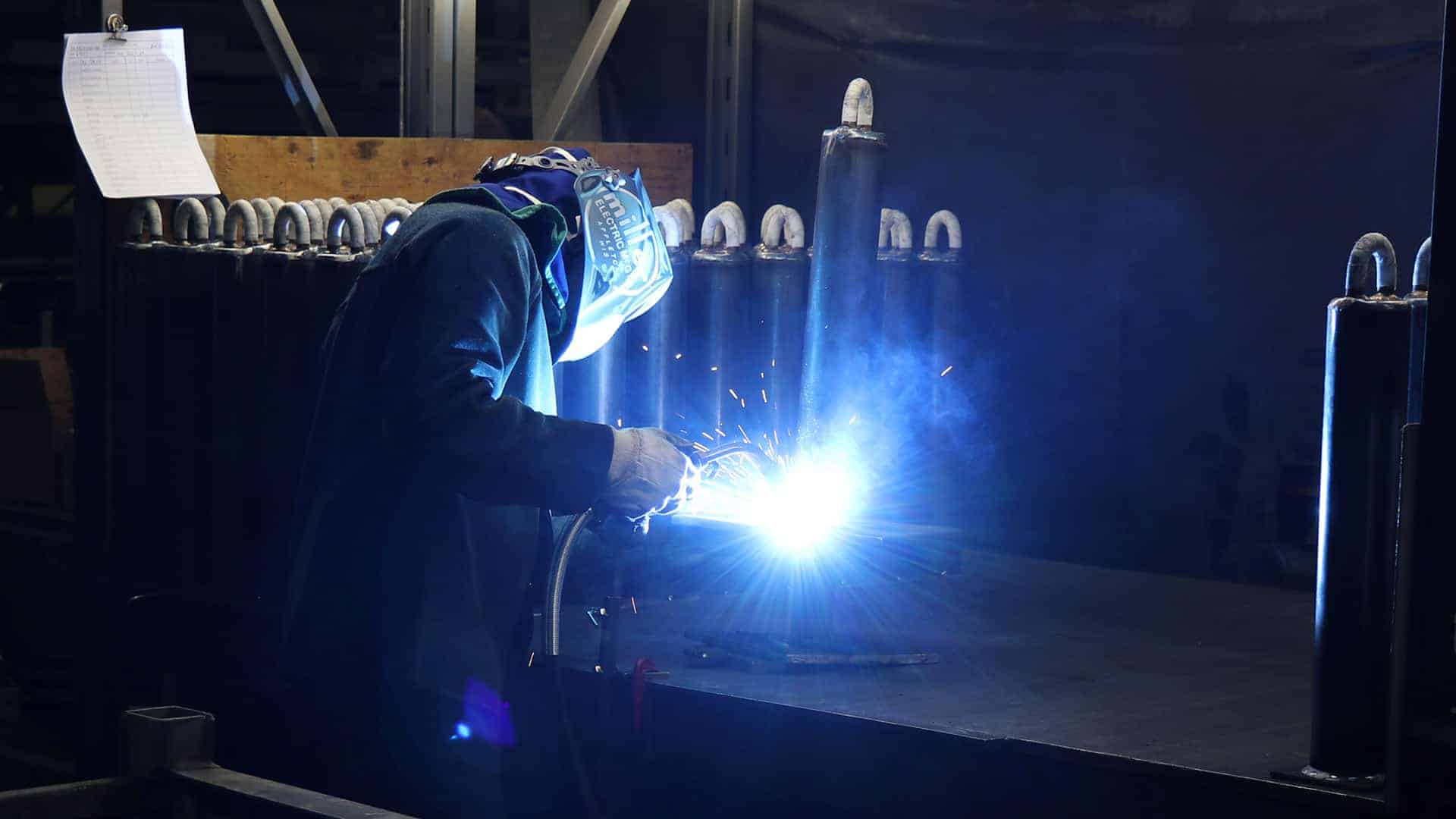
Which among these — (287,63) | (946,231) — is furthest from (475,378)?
(287,63)

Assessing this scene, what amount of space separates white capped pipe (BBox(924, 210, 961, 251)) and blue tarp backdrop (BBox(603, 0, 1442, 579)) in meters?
0.40

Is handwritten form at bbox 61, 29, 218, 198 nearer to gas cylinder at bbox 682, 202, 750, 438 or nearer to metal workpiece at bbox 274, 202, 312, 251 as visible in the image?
metal workpiece at bbox 274, 202, 312, 251

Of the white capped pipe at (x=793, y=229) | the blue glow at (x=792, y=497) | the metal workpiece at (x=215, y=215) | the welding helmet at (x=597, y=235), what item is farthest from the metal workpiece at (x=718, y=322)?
the metal workpiece at (x=215, y=215)

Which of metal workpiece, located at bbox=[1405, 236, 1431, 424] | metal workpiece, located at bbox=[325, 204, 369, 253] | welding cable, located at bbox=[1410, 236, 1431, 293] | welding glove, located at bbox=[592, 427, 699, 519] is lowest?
welding glove, located at bbox=[592, 427, 699, 519]

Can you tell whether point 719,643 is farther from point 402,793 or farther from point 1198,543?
point 1198,543

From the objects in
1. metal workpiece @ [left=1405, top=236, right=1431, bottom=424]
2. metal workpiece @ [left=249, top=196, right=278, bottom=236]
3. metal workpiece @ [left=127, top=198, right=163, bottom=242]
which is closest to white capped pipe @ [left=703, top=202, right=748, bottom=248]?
metal workpiece @ [left=249, top=196, right=278, bottom=236]

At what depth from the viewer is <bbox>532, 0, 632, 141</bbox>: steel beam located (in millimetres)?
5270

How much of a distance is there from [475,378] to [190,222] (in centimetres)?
243

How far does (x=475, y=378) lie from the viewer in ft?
7.95

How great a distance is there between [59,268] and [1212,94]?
7290 millimetres

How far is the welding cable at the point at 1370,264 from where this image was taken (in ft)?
8.90

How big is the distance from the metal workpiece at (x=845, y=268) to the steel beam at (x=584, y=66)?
7.15 ft

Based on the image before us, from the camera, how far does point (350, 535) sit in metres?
2.60

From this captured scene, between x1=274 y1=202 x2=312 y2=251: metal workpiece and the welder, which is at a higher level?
x1=274 y1=202 x2=312 y2=251: metal workpiece
